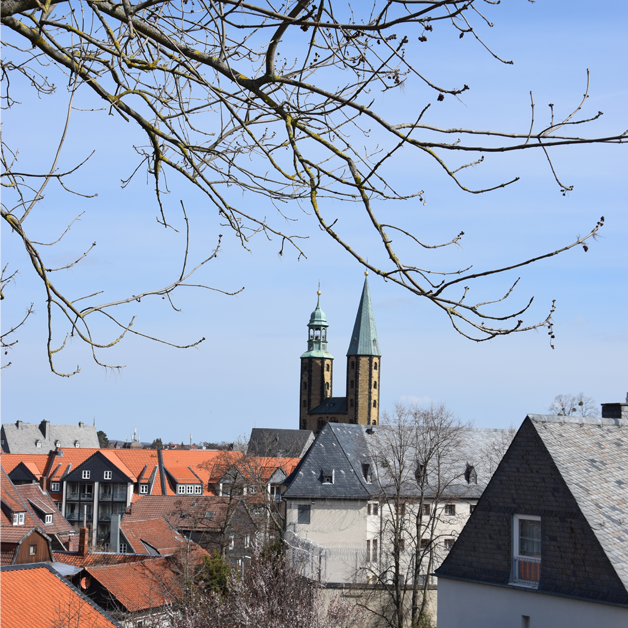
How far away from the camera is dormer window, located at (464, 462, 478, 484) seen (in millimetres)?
42188

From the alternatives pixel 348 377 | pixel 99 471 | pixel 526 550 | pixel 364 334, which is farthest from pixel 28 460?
pixel 526 550

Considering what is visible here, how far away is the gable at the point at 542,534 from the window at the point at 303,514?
938 inches

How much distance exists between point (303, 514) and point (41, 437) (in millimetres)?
66684

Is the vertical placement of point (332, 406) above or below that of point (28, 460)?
above

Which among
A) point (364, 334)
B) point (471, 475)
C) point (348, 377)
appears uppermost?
point (364, 334)

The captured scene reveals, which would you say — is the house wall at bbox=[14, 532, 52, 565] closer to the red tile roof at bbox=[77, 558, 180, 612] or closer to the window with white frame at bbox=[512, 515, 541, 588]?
the red tile roof at bbox=[77, 558, 180, 612]

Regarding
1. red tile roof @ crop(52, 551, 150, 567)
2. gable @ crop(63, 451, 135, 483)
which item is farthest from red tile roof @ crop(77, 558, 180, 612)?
gable @ crop(63, 451, 135, 483)

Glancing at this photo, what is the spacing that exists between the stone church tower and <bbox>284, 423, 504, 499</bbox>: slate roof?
56722 millimetres

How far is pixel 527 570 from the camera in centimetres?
1374

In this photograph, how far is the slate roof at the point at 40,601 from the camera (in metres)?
20.4

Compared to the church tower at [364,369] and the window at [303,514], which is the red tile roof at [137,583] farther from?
the church tower at [364,369]

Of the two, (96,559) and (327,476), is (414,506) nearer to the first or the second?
(327,476)

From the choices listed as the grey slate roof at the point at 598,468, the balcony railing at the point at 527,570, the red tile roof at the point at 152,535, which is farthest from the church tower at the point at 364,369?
the balcony railing at the point at 527,570

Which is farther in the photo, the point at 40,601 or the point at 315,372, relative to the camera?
the point at 315,372
